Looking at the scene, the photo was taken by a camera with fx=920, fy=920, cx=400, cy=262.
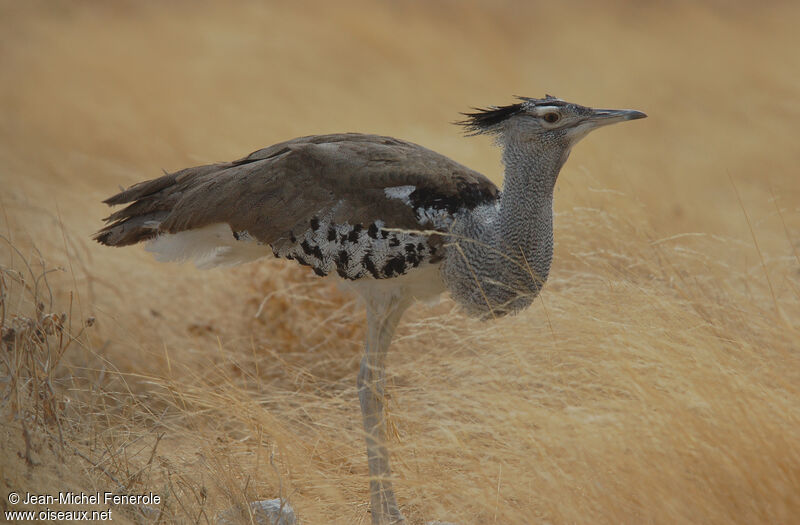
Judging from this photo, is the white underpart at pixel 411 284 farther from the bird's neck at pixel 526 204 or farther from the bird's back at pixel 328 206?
the bird's neck at pixel 526 204

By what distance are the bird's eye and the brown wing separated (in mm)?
308

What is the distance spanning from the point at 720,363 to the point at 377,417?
1.13 m

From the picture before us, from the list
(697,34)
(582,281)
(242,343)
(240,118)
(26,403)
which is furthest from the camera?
(697,34)

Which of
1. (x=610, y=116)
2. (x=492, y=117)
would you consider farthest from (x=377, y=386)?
(x=610, y=116)

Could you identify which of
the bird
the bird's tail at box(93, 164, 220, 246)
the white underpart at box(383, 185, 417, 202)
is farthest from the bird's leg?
the bird's tail at box(93, 164, 220, 246)

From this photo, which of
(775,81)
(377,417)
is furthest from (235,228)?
(775,81)

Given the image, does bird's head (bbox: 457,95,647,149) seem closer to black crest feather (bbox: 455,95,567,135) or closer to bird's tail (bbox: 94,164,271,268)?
black crest feather (bbox: 455,95,567,135)

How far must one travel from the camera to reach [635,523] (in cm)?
205

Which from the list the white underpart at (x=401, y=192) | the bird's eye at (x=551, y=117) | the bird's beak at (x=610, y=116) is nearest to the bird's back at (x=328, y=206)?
the white underpart at (x=401, y=192)

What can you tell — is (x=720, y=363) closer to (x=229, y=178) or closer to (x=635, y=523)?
(x=635, y=523)

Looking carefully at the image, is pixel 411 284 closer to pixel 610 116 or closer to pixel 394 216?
pixel 394 216

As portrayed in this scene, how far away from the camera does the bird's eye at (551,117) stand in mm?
2654

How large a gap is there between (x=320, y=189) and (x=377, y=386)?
658 mm

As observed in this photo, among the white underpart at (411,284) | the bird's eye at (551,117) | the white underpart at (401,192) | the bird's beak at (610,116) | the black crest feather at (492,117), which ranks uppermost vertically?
the black crest feather at (492,117)
